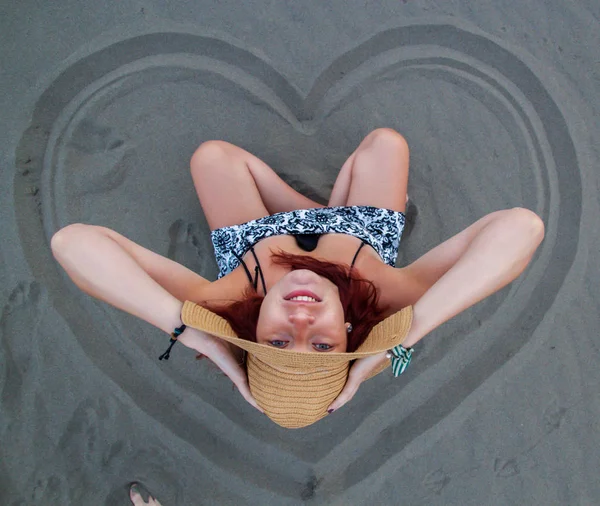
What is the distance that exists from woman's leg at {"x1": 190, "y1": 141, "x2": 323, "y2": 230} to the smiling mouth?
766mm

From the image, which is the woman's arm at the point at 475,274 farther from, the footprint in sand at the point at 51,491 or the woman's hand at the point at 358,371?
the footprint in sand at the point at 51,491

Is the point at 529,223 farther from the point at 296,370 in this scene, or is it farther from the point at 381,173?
the point at 296,370

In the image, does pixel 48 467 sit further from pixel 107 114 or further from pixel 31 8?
pixel 31 8

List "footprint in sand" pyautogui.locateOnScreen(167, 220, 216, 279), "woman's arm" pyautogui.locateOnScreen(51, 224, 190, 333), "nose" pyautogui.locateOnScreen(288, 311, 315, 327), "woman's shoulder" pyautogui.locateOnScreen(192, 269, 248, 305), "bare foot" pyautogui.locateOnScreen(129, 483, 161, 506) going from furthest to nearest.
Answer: "footprint in sand" pyautogui.locateOnScreen(167, 220, 216, 279) < "bare foot" pyautogui.locateOnScreen(129, 483, 161, 506) < "woman's shoulder" pyautogui.locateOnScreen(192, 269, 248, 305) < "woman's arm" pyautogui.locateOnScreen(51, 224, 190, 333) < "nose" pyautogui.locateOnScreen(288, 311, 315, 327)

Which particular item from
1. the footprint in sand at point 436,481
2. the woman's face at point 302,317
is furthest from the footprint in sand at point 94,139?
the footprint in sand at point 436,481

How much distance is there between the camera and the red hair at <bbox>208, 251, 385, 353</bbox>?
191 centimetres

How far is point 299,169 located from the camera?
286 cm

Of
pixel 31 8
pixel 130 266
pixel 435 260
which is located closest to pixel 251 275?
pixel 130 266

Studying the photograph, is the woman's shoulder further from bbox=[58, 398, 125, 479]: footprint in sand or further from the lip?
bbox=[58, 398, 125, 479]: footprint in sand

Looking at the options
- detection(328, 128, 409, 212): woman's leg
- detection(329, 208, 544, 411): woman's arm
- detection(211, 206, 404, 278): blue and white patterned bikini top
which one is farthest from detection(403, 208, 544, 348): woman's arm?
detection(328, 128, 409, 212): woman's leg

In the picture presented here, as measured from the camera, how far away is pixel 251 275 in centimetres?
214

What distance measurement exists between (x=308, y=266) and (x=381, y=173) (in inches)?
26.5

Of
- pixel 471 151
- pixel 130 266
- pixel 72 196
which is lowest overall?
pixel 130 266

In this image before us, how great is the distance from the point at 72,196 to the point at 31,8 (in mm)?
1042
